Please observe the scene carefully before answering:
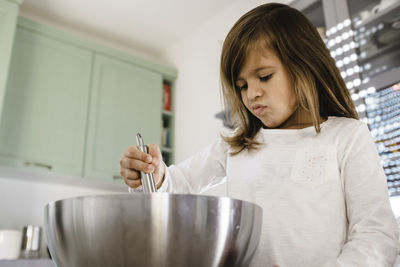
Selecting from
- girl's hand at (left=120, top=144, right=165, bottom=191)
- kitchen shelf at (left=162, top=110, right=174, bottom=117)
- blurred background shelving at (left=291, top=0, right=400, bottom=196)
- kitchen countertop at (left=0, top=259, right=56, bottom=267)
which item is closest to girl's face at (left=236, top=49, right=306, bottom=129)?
girl's hand at (left=120, top=144, right=165, bottom=191)

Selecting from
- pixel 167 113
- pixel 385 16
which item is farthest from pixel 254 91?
pixel 167 113

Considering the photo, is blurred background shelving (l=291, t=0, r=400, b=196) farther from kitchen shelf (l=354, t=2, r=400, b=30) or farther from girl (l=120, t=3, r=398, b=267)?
girl (l=120, t=3, r=398, b=267)

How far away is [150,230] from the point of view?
34cm

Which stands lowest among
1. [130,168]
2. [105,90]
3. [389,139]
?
[130,168]

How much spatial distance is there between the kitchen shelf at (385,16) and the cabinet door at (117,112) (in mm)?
1467

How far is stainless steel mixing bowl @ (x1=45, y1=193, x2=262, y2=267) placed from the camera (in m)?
0.34

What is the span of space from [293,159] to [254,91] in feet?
0.52

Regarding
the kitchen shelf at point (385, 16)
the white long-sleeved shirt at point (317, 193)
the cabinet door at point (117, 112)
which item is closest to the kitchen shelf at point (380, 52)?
the kitchen shelf at point (385, 16)

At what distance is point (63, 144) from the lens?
2.08 m

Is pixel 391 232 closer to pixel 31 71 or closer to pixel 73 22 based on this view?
pixel 31 71

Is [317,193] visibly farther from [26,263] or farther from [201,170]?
[26,263]

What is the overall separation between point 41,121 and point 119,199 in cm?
187

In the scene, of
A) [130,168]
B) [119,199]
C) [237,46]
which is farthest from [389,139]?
[119,199]

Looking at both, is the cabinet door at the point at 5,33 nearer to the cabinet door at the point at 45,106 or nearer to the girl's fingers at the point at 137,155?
the cabinet door at the point at 45,106
